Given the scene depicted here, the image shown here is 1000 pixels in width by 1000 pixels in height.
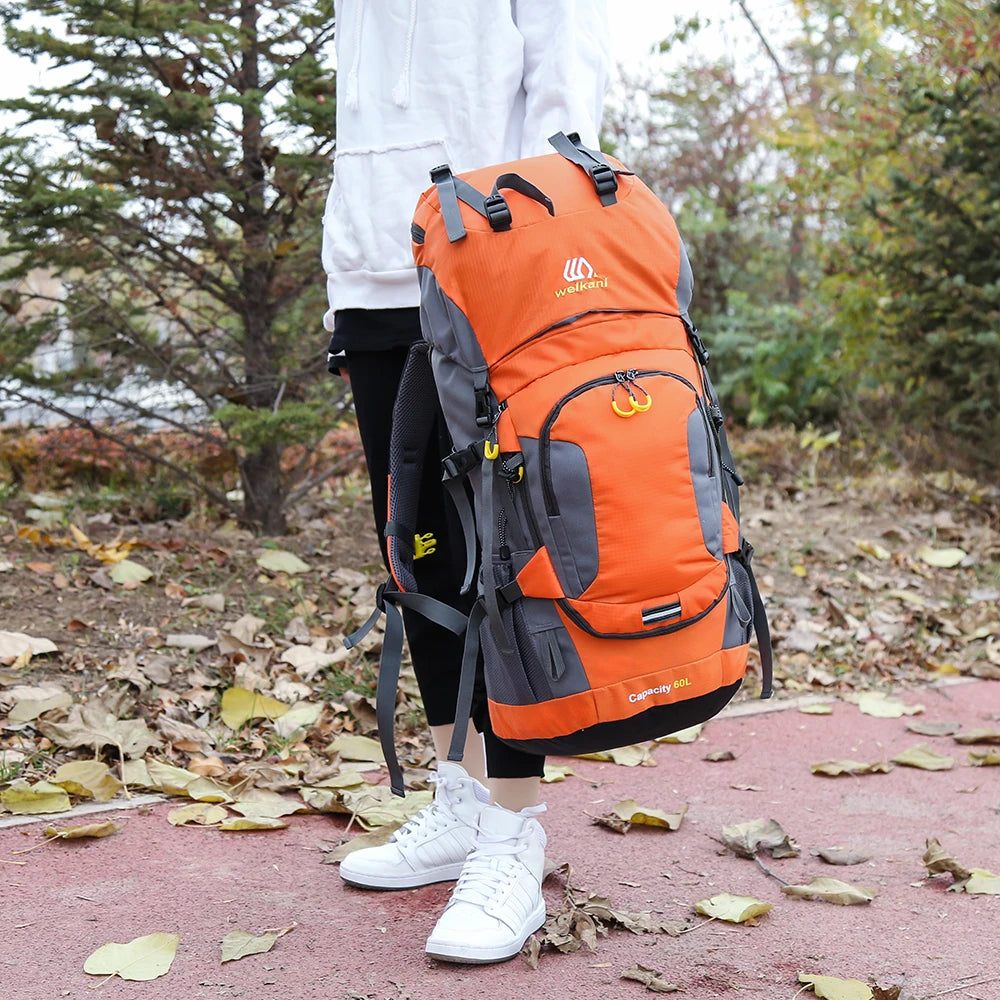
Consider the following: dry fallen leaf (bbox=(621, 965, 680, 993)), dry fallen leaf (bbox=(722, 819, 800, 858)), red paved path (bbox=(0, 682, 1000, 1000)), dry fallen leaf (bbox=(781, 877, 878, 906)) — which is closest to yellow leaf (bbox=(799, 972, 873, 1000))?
red paved path (bbox=(0, 682, 1000, 1000))

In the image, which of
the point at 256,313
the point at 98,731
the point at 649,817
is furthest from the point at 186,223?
the point at 649,817

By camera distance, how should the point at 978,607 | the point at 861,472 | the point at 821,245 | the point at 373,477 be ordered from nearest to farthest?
the point at 373,477 → the point at 978,607 → the point at 861,472 → the point at 821,245

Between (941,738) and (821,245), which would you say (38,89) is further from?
(821,245)

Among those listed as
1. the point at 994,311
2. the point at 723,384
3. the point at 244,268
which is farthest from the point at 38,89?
the point at 723,384

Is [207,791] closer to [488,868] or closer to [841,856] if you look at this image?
[488,868]

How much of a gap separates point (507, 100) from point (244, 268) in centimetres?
252

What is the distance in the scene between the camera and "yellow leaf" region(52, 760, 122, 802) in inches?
102

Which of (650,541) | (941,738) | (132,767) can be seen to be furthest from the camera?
(941,738)

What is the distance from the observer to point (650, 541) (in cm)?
169

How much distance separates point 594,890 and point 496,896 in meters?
0.37

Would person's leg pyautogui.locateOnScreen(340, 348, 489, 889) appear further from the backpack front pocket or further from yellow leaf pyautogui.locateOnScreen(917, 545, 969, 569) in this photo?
yellow leaf pyautogui.locateOnScreen(917, 545, 969, 569)

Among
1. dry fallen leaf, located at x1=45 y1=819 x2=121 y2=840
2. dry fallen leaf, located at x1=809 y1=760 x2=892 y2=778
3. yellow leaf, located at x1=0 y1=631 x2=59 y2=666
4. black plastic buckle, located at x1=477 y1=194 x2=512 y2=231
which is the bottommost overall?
dry fallen leaf, located at x1=809 y1=760 x2=892 y2=778

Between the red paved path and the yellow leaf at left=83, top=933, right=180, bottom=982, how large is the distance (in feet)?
0.06

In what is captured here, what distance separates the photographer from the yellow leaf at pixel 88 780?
2598mm
